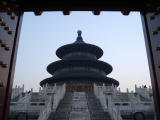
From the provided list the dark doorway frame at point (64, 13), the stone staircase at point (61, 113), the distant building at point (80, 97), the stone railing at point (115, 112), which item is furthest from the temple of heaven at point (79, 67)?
the dark doorway frame at point (64, 13)

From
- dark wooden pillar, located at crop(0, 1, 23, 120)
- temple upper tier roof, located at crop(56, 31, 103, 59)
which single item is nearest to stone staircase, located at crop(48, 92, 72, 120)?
dark wooden pillar, located at crop(0, 1, 23, 120)

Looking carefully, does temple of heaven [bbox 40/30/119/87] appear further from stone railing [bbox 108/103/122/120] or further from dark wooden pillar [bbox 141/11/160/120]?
dark wooden pillar [bbox 141/11/160/120]

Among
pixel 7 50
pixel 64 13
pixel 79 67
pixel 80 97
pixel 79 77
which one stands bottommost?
pixel 7 50

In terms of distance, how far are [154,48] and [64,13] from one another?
167cm

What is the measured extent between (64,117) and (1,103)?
1047cm

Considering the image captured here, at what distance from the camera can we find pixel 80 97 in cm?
1878

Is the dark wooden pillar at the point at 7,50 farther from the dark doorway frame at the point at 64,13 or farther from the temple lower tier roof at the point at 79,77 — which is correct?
the temple lower tier roof at the point at 79,77

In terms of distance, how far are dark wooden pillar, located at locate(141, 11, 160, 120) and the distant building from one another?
851cm

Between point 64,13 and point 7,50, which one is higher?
point 64,13

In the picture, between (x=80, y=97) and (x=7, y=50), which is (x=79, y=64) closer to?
(x=80, y=97)

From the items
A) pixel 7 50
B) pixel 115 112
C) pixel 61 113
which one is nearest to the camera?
pixel 7 50

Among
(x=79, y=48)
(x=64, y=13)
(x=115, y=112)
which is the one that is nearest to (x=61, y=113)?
(x=115, y=112)

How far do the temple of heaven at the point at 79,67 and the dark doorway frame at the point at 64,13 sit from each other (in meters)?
26.8

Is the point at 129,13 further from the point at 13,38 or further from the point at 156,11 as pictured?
the point at 13,38
